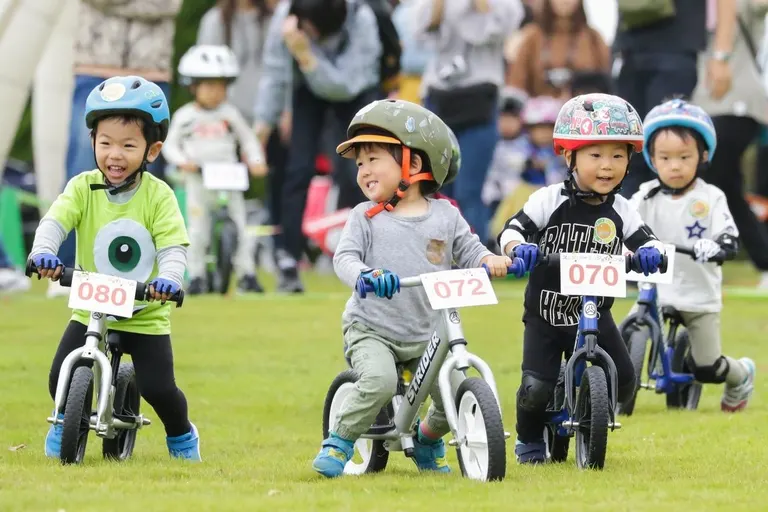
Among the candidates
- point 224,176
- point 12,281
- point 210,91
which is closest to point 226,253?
point 224,176

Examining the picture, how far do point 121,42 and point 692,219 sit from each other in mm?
7101

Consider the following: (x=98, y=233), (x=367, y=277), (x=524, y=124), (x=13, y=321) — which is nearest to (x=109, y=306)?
(x=98, y=233)

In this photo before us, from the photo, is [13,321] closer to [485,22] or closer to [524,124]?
[485,22]

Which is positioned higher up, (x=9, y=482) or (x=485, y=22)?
(x=485, y=22)

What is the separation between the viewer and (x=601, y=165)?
26.6 ft

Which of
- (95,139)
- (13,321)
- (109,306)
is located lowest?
(13,321)

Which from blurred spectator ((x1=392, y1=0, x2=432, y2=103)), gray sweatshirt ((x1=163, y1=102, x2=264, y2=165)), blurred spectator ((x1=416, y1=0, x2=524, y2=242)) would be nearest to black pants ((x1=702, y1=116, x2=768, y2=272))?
blurred spectator ((x1=416, y1=0, x2=524, y2=242))

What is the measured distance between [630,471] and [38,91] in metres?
10.8

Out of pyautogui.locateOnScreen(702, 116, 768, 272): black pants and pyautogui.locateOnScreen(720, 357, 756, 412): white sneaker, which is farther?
pyautogui.locateOnScreen(702, 116, 768, 272): black pants

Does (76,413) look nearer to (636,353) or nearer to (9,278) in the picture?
(636,353)

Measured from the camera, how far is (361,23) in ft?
55.4

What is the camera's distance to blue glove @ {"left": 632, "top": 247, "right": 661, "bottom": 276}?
25.4ft

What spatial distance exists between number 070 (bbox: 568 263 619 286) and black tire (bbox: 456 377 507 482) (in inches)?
32.4

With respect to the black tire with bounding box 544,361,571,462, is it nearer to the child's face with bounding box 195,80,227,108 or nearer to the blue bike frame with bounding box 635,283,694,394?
the blue bike frame with bounding box 635,283,694,394
